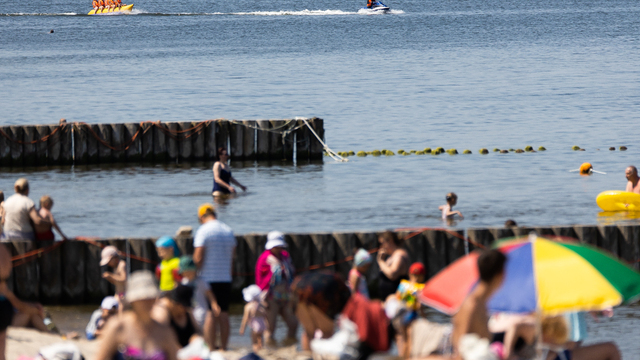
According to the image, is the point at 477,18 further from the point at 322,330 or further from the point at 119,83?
the point at 322,330

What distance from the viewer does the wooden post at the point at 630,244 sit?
49.1 ft

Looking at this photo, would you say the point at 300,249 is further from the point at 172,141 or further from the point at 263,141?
the point at 172,141

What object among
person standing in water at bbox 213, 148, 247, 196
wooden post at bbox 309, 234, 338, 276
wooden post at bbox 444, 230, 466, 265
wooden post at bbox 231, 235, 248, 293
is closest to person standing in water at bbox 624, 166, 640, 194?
wooden post at bbox 444, 230, 466, 265

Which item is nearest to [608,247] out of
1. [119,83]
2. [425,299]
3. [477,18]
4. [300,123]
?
[425,299]

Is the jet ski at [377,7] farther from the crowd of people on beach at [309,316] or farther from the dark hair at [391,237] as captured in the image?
the dark hair at [391,237]

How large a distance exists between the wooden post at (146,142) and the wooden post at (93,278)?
16194 millimetres

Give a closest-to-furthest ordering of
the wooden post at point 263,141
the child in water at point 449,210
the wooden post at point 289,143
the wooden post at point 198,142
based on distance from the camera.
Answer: the child in water at point 449,210
the wooden post at point 198,142
the wooden post at point 263,141
the wooden post at point 289,143

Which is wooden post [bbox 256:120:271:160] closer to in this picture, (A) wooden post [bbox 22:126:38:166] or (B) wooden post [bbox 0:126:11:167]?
(A) wooden post [bbox 22:126:38:166]

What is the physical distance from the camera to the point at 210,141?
1203 inches

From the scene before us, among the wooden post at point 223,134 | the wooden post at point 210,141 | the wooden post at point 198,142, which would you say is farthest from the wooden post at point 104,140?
the wooden post at point 223,134

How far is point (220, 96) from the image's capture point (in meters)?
62.1

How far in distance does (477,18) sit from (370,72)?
90544 mm

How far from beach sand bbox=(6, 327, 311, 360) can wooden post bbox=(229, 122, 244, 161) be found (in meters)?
18.8

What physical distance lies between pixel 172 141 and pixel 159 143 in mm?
473
